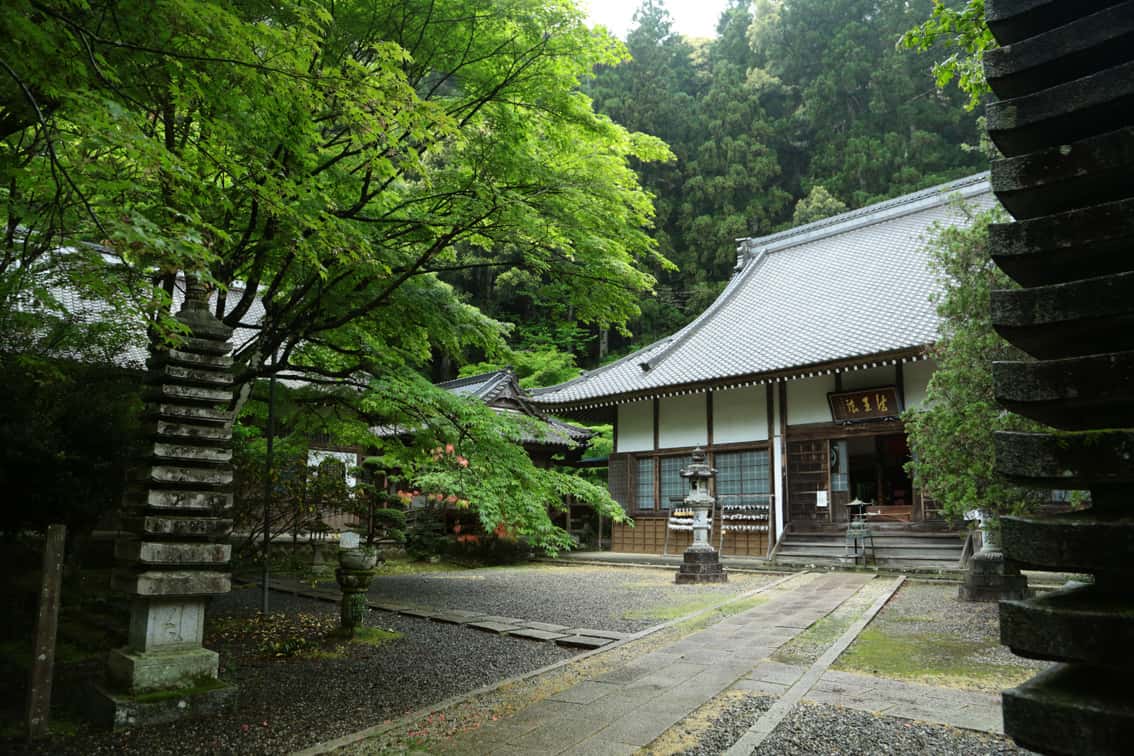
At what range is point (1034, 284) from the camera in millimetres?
2025

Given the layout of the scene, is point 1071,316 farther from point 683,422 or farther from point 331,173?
point 683,422

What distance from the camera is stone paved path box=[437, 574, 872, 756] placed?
3924mm

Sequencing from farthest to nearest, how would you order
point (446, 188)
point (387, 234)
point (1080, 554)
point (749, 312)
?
point (749, 312) → point (387, 234) → point (446, 188) → point (1080, 554)

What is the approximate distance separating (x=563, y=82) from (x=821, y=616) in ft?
21.6

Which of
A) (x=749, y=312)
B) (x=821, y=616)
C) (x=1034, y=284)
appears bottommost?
(x=821, y=616)

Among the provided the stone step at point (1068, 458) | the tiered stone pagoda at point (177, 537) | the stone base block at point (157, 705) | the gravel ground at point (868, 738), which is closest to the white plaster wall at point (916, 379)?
the gravel ground at point (868, 738)

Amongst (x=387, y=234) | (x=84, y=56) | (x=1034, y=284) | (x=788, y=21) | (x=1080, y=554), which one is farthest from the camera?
(x=788, y=21)

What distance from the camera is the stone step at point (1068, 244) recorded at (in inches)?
69.9

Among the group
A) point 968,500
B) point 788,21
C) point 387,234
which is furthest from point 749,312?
point 788,21

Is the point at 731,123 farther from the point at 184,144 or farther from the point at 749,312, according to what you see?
the point at 184,144

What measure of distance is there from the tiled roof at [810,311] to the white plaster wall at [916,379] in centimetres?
78

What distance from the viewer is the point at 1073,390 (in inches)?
70.5

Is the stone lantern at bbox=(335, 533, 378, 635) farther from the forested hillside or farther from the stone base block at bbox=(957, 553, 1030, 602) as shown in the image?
the forested hillside

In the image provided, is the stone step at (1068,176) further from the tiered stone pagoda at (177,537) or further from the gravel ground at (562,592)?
the gravel ground at (562,592)
